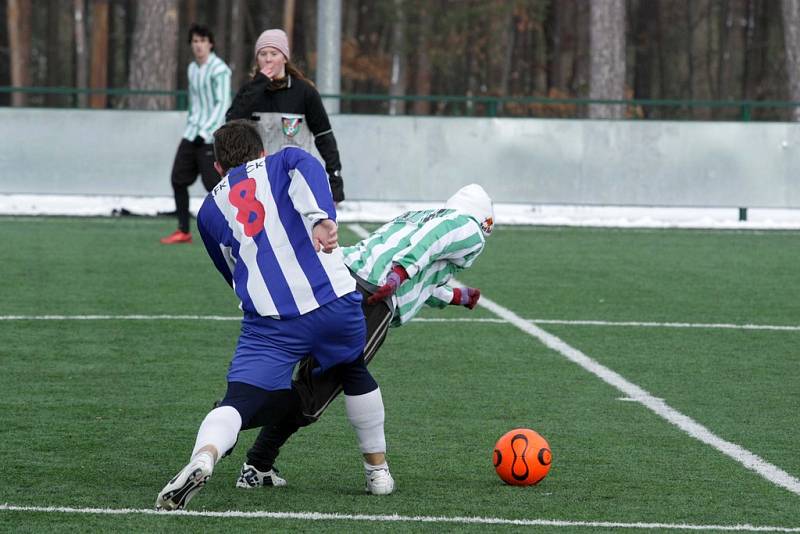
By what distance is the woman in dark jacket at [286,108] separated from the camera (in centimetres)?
1031

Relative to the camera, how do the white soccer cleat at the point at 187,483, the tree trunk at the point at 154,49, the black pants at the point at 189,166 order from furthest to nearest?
the tree trunk at the point at 154,49
the black pants at the point at 189,166
the white soccer cleat at the point at 187,483

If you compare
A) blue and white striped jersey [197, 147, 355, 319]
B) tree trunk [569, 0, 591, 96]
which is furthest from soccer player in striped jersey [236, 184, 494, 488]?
tree trunk [569, 0, 591, 96]

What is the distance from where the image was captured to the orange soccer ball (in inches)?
219

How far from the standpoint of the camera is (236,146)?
17.2ft

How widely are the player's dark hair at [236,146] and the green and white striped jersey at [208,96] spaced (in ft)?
29.4

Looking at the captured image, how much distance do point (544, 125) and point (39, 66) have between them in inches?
2018

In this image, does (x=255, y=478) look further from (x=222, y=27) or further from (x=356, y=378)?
(x=222, y=27)

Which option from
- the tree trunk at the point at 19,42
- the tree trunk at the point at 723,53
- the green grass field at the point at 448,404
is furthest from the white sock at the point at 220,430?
the tree trunk at the point at 723,53

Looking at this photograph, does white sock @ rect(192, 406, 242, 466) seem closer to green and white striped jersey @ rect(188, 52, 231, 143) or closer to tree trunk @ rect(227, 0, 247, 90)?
green and white striped jersey @ rect(188, 52, 231, 143)

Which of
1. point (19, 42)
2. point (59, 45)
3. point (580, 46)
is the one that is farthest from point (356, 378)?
point (59, 45)

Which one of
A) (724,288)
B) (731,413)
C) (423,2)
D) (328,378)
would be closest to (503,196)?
(724,288)

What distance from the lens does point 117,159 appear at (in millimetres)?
18828

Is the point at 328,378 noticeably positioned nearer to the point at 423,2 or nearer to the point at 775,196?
the point at 775,196

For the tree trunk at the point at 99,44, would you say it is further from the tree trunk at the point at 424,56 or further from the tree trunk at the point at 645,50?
the tree trunk at the point at 645,50
